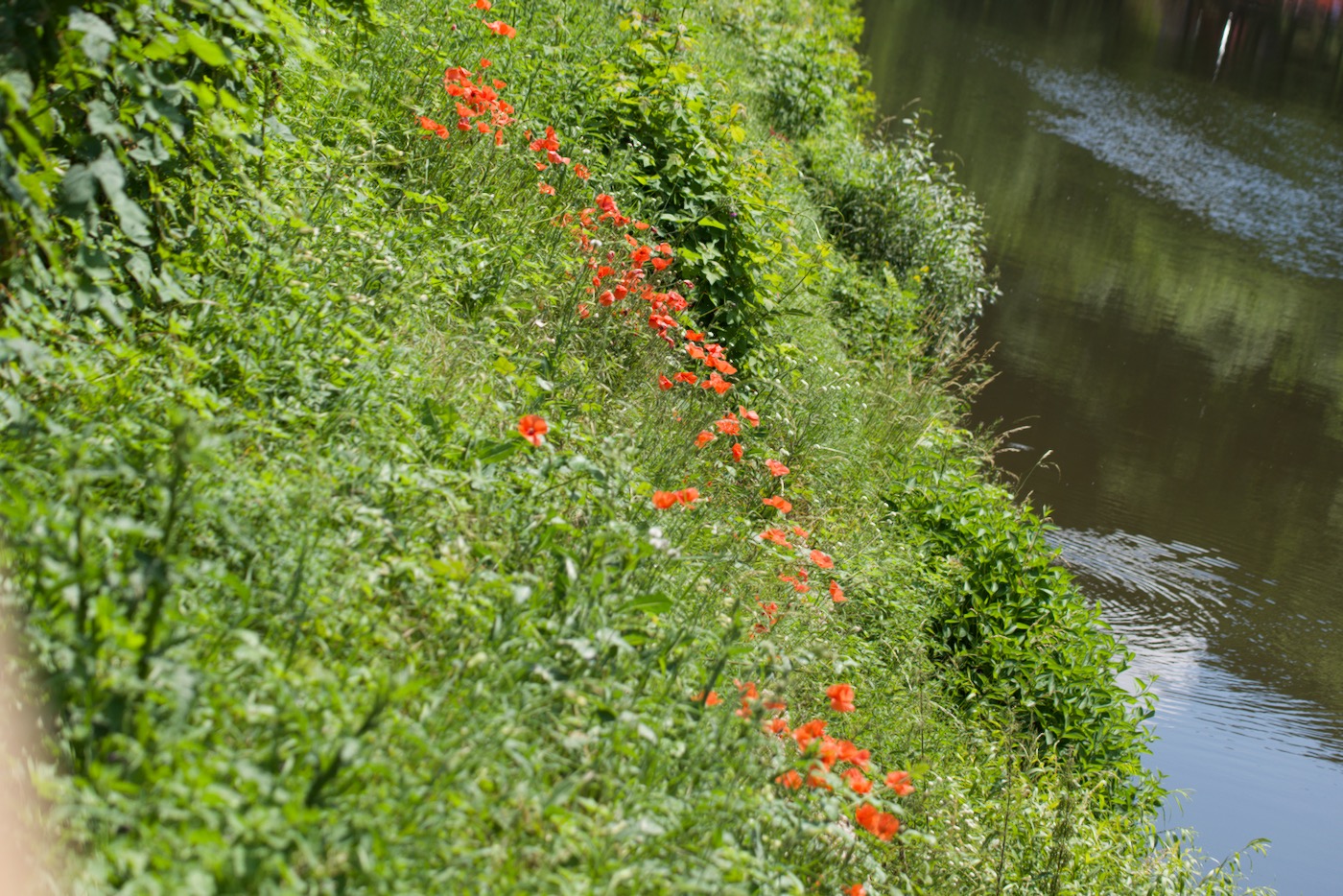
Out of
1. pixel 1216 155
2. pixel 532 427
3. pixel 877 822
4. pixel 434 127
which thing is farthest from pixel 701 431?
pixel 1216 155

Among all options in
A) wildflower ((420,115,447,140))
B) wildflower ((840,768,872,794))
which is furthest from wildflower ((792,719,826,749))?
wildflower ((420,115,447,140))

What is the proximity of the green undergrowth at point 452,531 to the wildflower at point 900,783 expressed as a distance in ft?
0.21

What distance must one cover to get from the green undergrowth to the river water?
7.32 ft

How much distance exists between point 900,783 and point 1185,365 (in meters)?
12.1

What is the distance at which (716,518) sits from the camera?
3955 mm

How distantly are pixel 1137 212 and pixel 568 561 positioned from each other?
18457 mm

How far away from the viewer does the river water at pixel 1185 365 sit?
269 inches

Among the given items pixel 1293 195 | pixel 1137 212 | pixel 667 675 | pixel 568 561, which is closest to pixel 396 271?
pixel 568 561

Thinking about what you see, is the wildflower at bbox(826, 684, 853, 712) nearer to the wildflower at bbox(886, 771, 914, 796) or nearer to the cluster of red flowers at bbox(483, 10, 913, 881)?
the cluster of red flowers at bbox(483, 10, 913, 881)

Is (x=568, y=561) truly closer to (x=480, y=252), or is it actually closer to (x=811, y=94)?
(x=480, y=252)

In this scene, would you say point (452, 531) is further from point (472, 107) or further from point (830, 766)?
point (472, 107)

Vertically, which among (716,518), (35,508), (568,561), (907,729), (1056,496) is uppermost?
(35,508)

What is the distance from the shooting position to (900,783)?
2672mm

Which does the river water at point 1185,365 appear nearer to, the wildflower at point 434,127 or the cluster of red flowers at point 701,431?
the cluster of red flowers at point 701,431
